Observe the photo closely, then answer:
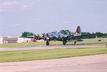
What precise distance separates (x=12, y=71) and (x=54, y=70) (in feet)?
7.86

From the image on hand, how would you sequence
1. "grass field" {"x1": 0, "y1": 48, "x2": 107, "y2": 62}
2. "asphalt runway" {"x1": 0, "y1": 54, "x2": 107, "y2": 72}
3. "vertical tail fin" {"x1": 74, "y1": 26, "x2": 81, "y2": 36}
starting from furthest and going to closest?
"vertical tail fin" {"x1": 74, "y1": 26, "x2": 81, "y2": 36}, "grass field" {"x1": 0, "y1": 48, "x2": 107, "y2": 62}, "asphalt runway" {"x1": 0, "y1": 54, "x2": 107, "y2": 72}

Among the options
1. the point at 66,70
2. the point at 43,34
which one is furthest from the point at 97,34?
the point at 66,70

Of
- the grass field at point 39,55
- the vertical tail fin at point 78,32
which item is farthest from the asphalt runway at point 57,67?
the vertical tail fin at point 78,32

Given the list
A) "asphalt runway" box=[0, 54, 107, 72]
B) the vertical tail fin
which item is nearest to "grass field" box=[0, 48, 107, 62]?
"asphalt runway" box=[0, 54, 107, 72]

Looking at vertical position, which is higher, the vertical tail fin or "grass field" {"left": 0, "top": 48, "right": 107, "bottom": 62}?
the vertical tail fin

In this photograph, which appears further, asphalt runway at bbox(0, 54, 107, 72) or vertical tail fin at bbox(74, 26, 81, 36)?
vertical tail fin at bbox(74, 26, 81, 36)

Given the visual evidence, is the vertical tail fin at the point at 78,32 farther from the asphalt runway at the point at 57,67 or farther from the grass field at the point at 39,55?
the asphalt runway at the point at 57,67

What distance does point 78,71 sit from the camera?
66.5 feet

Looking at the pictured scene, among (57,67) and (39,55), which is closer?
(57,67)

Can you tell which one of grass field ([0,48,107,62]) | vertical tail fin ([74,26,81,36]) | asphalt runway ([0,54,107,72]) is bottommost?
asphalt runway ([0,54,107,72])

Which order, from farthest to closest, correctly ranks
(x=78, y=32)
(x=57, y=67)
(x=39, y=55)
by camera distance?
(x=78, y=32)
(x=39, y=55)
(x=57, y=67)

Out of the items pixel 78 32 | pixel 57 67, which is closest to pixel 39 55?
pixel 57 67

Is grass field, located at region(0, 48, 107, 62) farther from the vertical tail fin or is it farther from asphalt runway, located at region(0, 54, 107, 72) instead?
the vertical tail fin

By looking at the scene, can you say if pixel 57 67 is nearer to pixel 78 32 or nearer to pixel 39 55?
pixel 39 55
